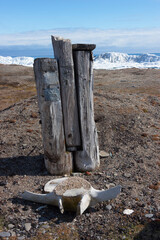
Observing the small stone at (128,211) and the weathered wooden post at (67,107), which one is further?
the weathered wooden post at (67,107)

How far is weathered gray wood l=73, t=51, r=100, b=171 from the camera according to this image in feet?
16.6

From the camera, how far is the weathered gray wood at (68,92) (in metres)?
4.93

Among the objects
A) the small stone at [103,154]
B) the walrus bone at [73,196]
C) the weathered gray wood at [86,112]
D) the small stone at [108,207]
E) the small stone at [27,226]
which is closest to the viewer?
Answer: the small stone at [27,226]

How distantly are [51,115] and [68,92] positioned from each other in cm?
63

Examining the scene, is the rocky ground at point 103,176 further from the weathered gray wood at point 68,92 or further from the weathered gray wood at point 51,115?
the weathered gray wood at point 68,92

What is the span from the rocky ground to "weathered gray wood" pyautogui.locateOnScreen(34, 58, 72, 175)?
442mm

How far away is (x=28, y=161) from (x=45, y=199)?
1.89 m

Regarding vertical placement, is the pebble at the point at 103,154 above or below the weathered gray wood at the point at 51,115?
below

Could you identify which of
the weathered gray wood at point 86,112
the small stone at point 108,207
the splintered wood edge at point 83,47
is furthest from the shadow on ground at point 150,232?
the splintered wood edge at point 83,47

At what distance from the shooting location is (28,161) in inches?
244

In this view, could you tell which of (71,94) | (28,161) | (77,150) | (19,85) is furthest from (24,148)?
(19,85)

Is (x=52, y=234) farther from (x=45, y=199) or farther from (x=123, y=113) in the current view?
(x=123, y=113)

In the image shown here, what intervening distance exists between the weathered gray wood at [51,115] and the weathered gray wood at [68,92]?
14 centimetres

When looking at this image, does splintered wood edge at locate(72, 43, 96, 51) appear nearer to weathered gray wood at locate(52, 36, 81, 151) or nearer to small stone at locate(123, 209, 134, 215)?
weathered gray wood at locate(52, 36, 81, 151)
